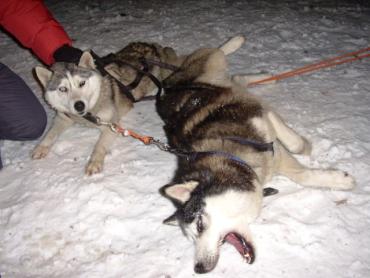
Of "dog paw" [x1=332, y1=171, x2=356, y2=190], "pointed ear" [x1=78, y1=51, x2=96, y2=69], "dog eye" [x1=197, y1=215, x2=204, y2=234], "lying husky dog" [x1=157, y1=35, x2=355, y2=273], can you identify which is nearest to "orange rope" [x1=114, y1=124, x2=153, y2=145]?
"lying husky dog" [x1=157, y1=35, x2=355, y2=273]

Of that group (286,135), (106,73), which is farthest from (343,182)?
(106,73)

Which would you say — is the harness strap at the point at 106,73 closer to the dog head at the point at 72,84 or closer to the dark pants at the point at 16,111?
the dog head at the point at 72,84

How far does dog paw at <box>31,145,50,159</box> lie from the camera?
3150mm

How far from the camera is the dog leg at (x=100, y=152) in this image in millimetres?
2928

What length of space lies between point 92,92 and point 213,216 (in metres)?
1.93

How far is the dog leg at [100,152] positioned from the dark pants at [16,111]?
2.60ft

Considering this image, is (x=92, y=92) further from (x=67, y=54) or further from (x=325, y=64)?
(x=325, y=64)

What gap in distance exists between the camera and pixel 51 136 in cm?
322

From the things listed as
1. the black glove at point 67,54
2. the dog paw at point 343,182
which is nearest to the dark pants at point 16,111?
the black glove at point 67,54

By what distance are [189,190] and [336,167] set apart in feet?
4.97

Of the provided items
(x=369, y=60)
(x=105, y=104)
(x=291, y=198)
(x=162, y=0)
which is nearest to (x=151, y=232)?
(x=291, y=198)

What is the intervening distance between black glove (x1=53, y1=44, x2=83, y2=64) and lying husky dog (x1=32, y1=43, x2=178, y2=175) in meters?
0.12

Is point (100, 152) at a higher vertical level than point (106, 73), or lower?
lower

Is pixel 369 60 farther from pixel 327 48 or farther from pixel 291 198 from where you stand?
pixel 291 198
